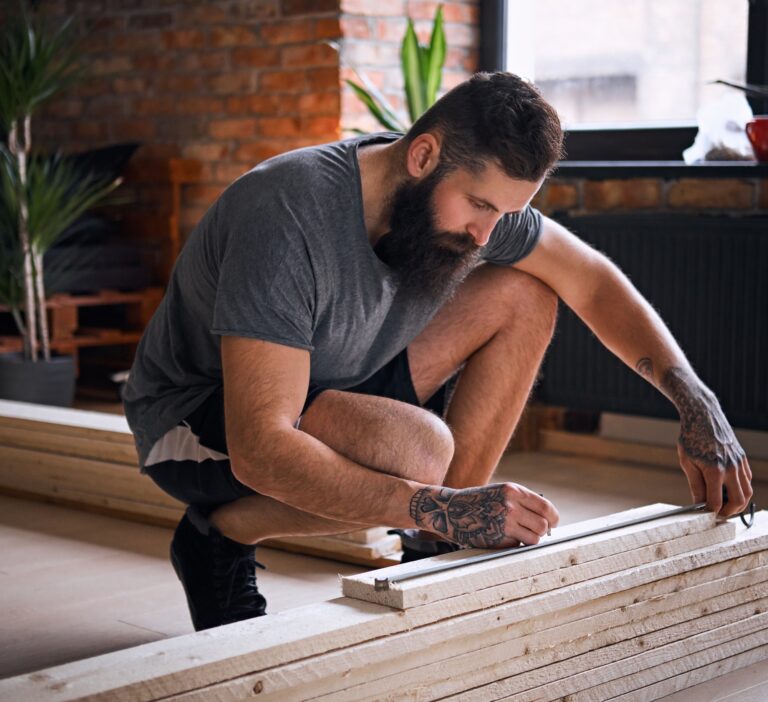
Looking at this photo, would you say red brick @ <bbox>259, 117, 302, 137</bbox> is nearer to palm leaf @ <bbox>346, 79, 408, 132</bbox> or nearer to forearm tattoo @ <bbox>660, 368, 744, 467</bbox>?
palm leaf @ <bbox>346, 79, 408, 132</bbox>

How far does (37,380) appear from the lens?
433 cm

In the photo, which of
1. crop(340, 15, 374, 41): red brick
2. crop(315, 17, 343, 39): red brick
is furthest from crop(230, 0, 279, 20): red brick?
crop(340, 15, 374, 41): red brick

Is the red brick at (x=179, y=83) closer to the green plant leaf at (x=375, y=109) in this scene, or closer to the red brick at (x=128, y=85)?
the red brick at (x=128, y=85)

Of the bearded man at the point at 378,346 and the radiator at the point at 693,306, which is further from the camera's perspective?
the radiator at the point at 693,306

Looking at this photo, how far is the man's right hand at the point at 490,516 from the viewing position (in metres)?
1.60

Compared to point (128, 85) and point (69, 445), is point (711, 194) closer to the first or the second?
point (69, 445)

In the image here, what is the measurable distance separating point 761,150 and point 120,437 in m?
1.89

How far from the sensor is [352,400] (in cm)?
188

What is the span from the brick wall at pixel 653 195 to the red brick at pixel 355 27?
3.03 ft

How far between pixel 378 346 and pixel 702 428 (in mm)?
532

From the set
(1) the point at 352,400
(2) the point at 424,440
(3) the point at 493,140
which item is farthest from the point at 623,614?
(3) the point at 493,140

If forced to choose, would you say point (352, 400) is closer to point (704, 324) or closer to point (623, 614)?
point (623, 614)

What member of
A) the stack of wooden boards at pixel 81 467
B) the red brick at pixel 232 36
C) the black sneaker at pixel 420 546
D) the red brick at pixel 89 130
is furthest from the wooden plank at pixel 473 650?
Answer: the red brick at pixel 89 130

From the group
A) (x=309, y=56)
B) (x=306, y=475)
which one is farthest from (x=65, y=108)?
(x=306, y=475)
